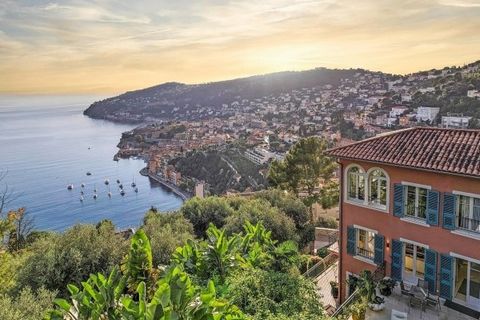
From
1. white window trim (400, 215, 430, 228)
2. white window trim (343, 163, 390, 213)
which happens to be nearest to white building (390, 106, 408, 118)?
white window trim (343, 163, 390, 213)

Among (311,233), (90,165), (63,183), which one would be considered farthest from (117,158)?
(311,233)

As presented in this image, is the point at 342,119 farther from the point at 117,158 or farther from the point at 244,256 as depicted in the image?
the point at 244,256

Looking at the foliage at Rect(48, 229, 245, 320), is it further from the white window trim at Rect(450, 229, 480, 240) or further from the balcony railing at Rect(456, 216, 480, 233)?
the balcony railing at Rect(456, 216, 480, 233)

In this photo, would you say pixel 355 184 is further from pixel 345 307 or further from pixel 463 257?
pixel 345 307

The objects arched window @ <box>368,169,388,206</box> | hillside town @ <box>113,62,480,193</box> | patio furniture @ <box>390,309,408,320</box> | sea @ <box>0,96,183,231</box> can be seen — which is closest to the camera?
patio furniture @ <box>390,309,408,320</box>

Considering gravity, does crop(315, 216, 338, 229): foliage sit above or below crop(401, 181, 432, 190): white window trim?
below

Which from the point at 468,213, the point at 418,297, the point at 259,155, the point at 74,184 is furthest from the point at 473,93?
the point at 74,184

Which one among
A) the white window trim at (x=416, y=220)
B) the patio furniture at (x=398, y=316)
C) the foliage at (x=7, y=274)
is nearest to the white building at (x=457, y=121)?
the white window trim at (x=416, y=220)
